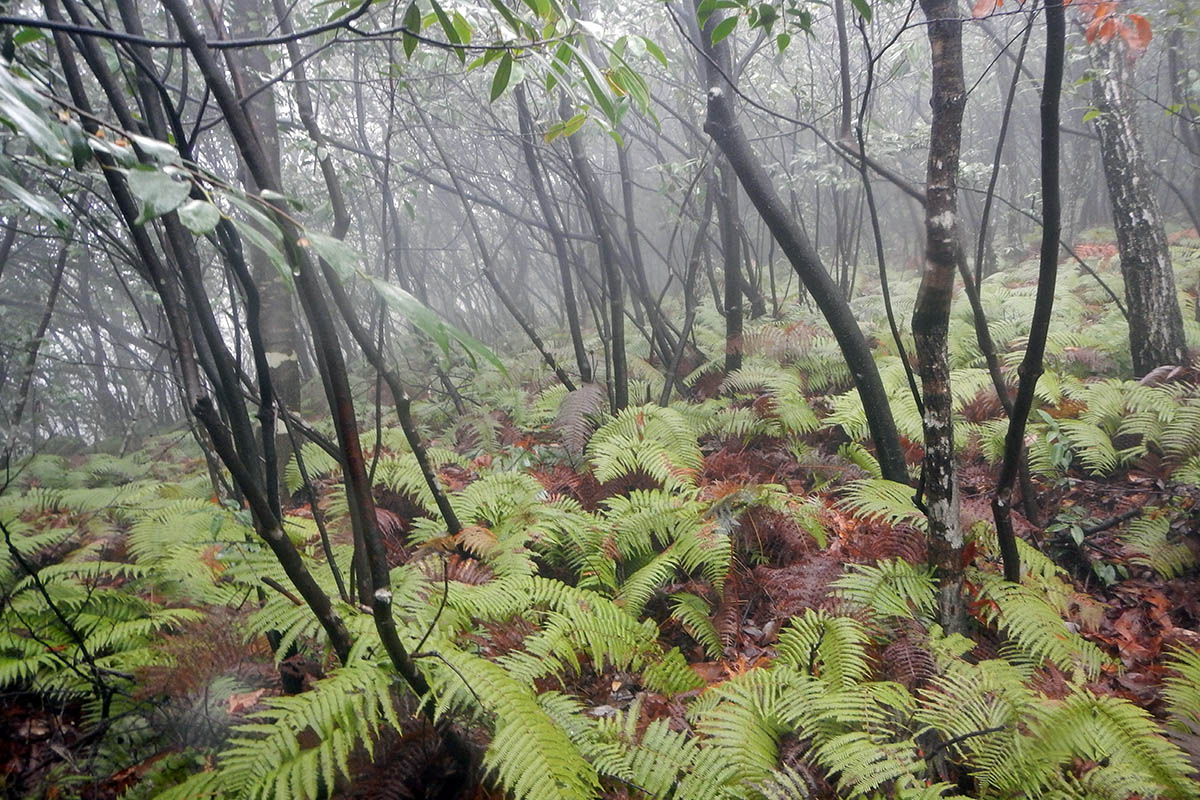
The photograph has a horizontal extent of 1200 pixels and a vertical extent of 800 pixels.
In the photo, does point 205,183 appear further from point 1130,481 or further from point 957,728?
point 1130,481

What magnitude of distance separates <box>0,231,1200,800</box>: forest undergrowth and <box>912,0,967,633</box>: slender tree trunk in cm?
17

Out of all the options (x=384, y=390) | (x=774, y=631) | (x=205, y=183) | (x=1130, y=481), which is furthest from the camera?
(x=384, y=390)

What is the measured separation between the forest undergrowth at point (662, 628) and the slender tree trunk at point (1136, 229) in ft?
1.02

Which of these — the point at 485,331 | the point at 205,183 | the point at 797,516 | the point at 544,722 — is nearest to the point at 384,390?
the point at 485,331

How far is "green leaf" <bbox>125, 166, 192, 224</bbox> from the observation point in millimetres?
601

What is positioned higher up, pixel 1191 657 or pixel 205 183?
pixel 205 183

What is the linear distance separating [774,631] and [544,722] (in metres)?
1.41

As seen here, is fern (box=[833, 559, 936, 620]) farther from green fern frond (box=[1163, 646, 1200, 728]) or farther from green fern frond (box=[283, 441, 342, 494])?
green fern frond (box=[283, 441, 342, 494])

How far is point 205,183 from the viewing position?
83 centimetres

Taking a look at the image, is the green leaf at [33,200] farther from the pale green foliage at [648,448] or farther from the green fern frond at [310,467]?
the green fern frond at [310,467]

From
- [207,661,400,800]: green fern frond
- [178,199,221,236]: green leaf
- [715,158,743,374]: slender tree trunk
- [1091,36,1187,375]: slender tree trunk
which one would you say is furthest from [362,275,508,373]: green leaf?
[1091,36,1187,375]: slender tree trunk

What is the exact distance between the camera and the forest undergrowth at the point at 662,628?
180 cm

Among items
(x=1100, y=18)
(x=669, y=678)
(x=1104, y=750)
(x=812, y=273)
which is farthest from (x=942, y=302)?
(x=669, y=678)

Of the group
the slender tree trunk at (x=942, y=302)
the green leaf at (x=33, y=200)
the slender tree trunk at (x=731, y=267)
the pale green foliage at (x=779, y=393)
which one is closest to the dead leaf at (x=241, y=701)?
the green leaf at (x=33, y=200)
